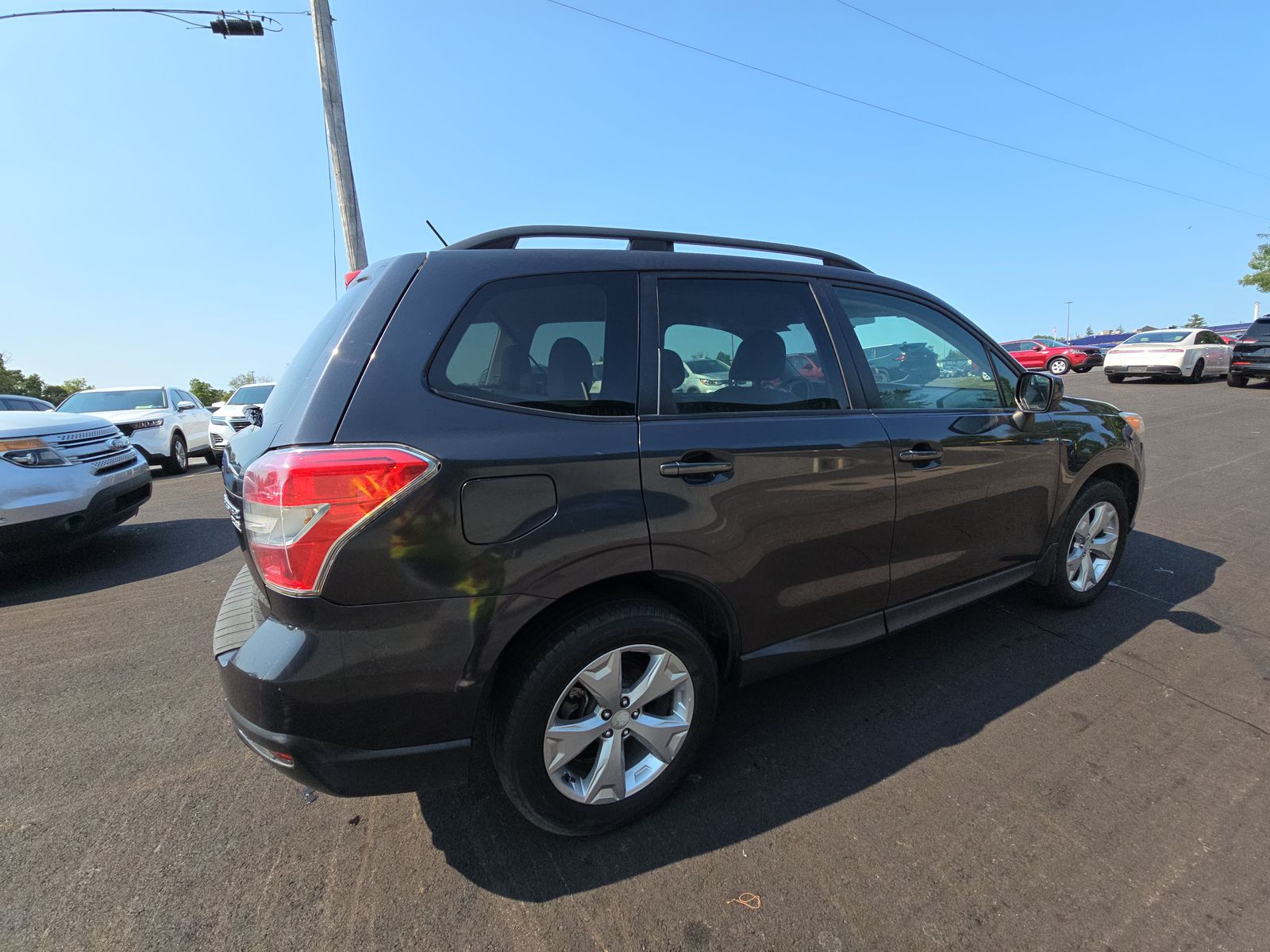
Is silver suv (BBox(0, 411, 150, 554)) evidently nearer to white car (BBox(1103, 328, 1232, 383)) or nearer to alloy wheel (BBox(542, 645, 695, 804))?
alloy wheel (BBox(542, 645, 695, 804))

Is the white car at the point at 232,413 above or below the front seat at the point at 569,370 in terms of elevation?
below

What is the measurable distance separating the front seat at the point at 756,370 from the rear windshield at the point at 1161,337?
775 inches

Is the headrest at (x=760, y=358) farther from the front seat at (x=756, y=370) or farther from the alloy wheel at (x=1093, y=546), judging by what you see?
the alloy wheel at (x=1093, y=546)

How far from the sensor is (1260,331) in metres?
14.8

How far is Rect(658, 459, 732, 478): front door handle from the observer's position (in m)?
1.92

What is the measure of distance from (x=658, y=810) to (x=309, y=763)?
3.70 feet

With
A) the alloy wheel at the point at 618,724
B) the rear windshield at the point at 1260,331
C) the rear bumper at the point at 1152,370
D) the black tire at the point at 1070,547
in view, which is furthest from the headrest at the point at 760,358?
the rear bumper at the point at 1152,370

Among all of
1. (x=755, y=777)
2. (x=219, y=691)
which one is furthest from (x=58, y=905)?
(x=755, y=777)

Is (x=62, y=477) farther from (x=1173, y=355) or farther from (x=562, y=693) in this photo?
(x=1173, y=355)

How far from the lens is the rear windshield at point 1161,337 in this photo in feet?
54.0

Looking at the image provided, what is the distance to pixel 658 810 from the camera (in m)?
2.12

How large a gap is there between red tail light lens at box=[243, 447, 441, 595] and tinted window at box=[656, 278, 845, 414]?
86 cm

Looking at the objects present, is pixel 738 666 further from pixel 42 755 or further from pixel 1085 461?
pixel 42 755

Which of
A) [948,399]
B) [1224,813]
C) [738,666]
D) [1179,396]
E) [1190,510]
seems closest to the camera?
[1224,813]
